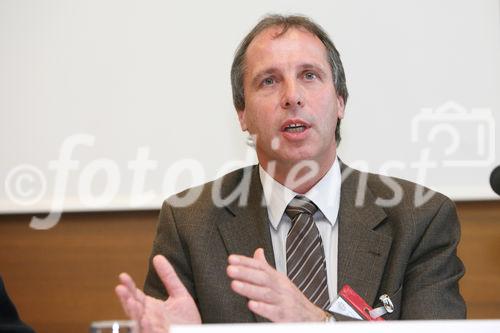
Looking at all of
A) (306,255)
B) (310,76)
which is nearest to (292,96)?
(310,76)

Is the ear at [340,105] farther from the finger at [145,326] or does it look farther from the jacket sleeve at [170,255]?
the finger at [145,326]

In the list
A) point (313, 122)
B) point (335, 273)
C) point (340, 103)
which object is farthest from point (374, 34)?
point (335, 273)

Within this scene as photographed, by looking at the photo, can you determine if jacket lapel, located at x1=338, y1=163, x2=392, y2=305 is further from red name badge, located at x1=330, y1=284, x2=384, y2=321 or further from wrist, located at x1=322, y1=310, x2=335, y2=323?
wrist, located at x1=322, y1=310, x2=335, y2=323

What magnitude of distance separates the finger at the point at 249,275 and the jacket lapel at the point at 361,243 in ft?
1.80

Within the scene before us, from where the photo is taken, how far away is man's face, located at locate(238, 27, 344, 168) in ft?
7.84

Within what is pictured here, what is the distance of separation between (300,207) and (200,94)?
899 millimetres

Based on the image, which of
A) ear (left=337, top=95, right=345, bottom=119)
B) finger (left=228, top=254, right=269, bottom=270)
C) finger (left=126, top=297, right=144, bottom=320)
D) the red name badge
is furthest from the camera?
ear (left=337, top=95, right=345, bottom=119)

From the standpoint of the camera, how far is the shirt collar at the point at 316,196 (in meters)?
2.39

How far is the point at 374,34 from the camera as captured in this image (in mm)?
3070

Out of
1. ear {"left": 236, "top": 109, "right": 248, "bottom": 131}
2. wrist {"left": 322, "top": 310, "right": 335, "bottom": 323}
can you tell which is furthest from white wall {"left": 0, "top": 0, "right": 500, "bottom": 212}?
wrist {"left": 322, "top": 310, "right": 335, "bottom": 323}

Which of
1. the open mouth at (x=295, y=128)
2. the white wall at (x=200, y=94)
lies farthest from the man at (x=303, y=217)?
the white wall at (x=200, y=94)

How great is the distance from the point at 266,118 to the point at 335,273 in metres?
0.57

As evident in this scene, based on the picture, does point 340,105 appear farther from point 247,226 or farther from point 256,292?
point 256,292

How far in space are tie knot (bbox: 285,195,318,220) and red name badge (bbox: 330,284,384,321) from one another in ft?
1.05
